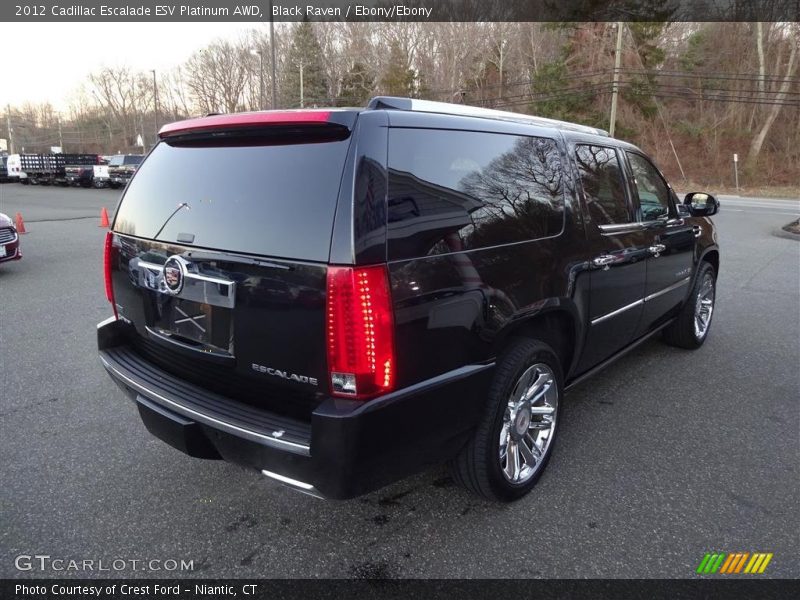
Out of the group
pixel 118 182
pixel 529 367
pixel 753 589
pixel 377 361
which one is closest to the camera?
pixel 377 361

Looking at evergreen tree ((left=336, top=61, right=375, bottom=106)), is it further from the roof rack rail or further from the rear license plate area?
the rear license plate area

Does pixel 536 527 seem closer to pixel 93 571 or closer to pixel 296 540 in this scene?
pixel 296 540

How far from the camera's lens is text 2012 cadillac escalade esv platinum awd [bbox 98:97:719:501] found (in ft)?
7.00

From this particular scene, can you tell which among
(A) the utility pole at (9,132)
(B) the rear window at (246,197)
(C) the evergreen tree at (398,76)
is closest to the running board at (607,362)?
Result: (B) the rear window at (246,197)

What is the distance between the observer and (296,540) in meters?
2.61

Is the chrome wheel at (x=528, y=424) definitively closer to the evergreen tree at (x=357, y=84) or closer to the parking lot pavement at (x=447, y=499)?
the parking lot pavement at (x=447, y=499)

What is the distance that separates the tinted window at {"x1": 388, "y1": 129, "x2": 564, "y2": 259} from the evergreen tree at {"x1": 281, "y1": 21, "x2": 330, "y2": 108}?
171 ft

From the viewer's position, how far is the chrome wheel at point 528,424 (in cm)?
286

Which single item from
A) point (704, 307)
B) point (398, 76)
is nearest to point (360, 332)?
point (704, 307)

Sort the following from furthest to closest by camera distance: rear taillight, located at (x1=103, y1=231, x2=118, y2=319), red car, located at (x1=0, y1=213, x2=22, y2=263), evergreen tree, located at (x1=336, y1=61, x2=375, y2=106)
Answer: evergreen tree, located at (x1=336, y1=61, x2=375, y2=106)
red car, located at (x1=0, y1=213, x2=22, y2=263)
rear taillight, located at (x1=103, y1=231, x2=118, y2=319)

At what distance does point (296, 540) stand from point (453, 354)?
44.9 inches

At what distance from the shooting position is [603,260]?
11.3ft

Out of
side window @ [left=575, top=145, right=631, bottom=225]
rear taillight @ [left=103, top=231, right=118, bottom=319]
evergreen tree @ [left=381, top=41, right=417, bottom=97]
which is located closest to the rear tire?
side window @ [left=575, top=145, right=631, bottom=225]

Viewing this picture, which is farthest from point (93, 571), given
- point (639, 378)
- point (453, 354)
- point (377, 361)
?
point (639, 378)
